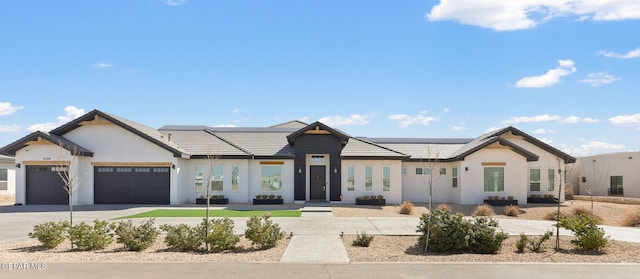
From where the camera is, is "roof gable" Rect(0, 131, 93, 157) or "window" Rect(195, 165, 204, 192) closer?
"roof gable" Rect(0, 131, 93, 157)

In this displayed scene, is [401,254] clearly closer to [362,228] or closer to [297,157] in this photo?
[362,228]

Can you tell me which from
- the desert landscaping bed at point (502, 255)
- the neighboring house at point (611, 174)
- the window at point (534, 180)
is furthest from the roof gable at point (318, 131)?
the neighboring house at point (611, 174)

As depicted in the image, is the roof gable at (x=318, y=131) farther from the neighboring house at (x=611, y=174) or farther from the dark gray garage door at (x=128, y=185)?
the neighboring house at (x=611, y=174)

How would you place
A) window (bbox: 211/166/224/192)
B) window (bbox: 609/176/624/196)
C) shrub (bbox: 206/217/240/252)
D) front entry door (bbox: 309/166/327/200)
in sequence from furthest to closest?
1. window (bbox: 609/176/624/196)
2. front entry door (bbox: 309/166/327/200)
3. window (bbox: 211/166/224/192)
4. shrub (bbox: 206/217/240/252)

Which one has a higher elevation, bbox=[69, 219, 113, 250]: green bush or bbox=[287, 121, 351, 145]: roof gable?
bbox=[287, 121, 351, 145]: roof gable

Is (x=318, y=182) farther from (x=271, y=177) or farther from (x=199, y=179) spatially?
(x=199, y=179)

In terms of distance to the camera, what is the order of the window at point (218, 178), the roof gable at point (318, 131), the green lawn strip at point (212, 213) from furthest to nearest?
the window at point (218, 178)
the roof gable at point (318, 131)
the green lawn strip at point (212, 213)

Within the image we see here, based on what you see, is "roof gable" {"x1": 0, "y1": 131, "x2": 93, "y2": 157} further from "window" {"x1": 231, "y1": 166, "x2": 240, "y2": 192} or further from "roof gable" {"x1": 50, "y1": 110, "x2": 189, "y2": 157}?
"window" {"x1": 231, "y1": 166, "x2": 240, "y2": 192}

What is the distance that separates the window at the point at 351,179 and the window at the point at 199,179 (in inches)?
336

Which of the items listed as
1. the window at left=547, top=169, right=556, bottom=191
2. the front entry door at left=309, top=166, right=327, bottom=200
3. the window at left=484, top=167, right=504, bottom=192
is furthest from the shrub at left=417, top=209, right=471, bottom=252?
the window at left=547, top=169, right=556, bottom=191

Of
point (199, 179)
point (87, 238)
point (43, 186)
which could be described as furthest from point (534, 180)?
point (43, 186)

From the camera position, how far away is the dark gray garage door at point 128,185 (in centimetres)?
2575

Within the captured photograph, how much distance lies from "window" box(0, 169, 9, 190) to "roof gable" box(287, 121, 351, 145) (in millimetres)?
23847

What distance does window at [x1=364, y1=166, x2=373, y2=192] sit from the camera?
88.3 ft
